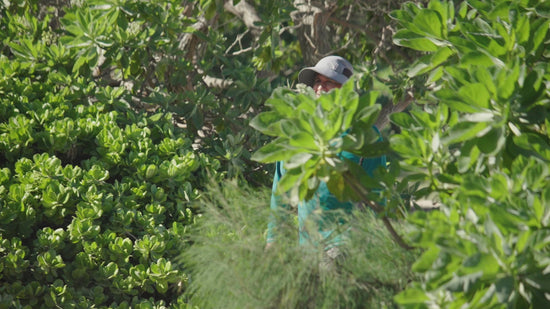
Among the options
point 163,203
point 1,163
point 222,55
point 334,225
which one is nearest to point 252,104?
point 222,55

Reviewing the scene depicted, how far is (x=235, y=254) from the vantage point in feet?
7.13

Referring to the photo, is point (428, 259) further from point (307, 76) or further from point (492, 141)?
point (307, 76)

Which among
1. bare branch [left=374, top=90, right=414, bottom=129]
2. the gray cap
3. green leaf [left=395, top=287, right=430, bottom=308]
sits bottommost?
bare branch [left=374, top=90, right=414, bottom=129]

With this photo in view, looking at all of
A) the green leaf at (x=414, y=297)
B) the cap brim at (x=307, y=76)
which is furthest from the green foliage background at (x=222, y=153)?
the cap brim at (x=307, y=76)

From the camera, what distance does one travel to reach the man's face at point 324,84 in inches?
130

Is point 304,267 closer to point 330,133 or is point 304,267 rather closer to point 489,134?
point 330,133

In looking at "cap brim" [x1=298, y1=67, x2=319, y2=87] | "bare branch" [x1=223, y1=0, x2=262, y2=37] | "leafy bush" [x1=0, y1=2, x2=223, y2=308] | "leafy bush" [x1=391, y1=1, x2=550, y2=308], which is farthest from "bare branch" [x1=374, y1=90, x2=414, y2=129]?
"leafy bush" [x1=391, y1=1, x2=550, y2=308]

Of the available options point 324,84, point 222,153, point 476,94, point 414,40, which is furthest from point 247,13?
point 476,94

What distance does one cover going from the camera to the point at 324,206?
8.82ft

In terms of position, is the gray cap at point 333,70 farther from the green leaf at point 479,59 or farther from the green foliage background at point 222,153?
the green leaf at point 479,59

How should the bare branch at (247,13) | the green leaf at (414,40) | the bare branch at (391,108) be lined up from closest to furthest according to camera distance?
the green leaf at (414,40), the bare branch at (391,108), the bare branch at (247,13)

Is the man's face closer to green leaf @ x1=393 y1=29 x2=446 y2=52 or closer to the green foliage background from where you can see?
the green foliage background

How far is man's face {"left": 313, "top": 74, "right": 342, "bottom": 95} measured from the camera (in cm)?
331

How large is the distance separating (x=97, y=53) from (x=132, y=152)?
1.00 metres
